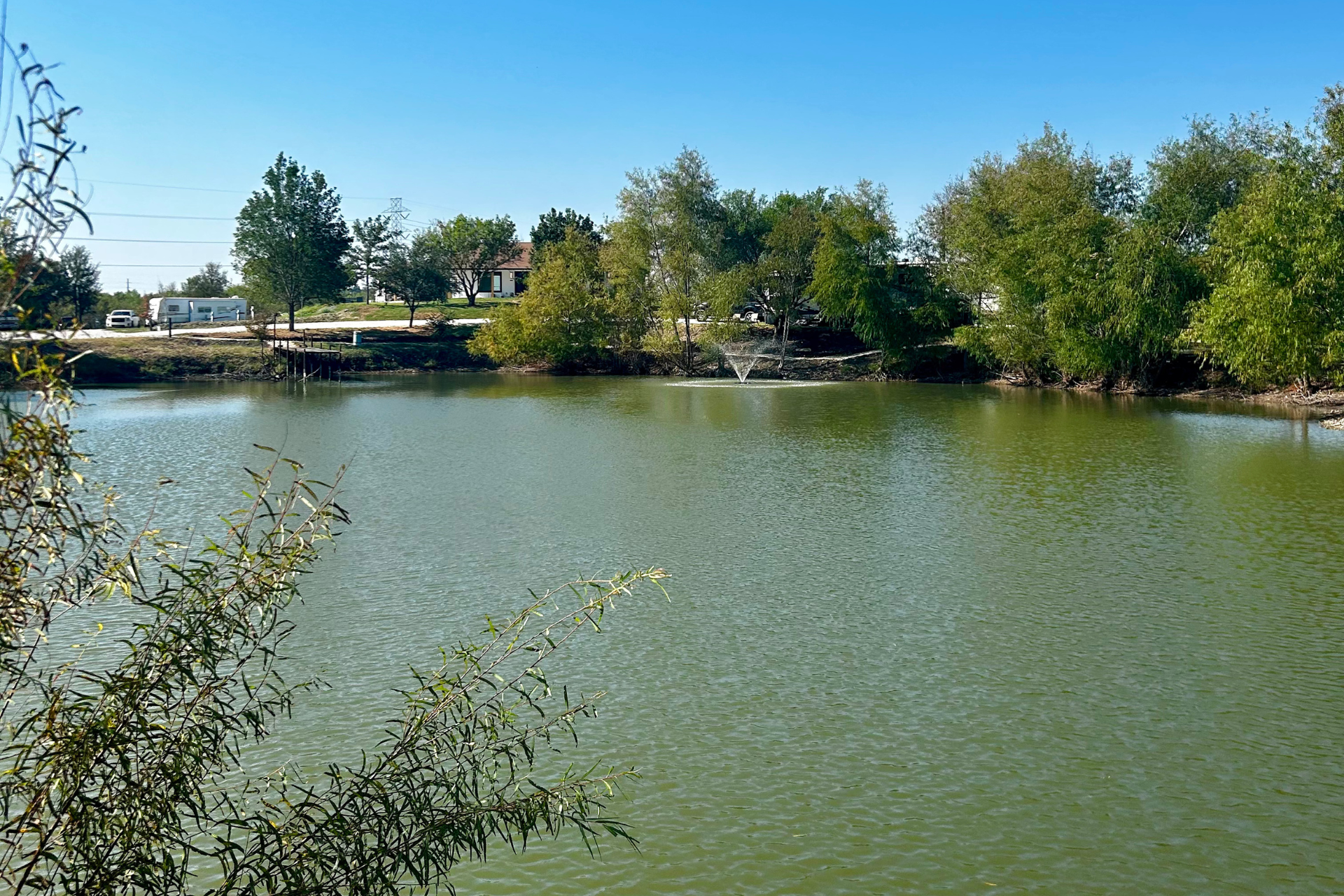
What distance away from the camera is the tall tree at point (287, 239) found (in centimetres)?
6538

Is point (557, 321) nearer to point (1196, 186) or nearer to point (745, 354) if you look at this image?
point (745, 354)

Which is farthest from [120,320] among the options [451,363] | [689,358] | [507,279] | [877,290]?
[877,290]

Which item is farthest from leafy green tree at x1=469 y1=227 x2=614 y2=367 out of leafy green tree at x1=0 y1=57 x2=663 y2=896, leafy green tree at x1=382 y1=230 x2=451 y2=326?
leafy green tree at x1=0 y1=57 x2=663 y2=896

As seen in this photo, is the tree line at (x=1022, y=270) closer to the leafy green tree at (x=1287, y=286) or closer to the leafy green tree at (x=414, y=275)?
the leafy green tree at (x=1287, y=286)

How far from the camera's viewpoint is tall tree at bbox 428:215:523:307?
9069cm

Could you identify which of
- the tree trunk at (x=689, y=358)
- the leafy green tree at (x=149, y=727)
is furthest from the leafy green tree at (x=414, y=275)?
the leafy green tree at (x=149, y=727)

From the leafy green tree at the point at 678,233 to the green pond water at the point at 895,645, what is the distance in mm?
33549

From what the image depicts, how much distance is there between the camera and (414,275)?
245ft

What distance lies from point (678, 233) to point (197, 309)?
39692 millimetres

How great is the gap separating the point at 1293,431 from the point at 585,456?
20.0m

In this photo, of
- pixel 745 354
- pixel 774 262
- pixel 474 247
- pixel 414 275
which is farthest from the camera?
pixel 474 247

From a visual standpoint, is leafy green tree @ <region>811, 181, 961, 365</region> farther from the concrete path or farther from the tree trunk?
the concrete path

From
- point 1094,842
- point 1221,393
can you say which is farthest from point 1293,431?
point 1094,842

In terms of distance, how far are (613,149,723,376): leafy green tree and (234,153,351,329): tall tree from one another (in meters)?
18.7
